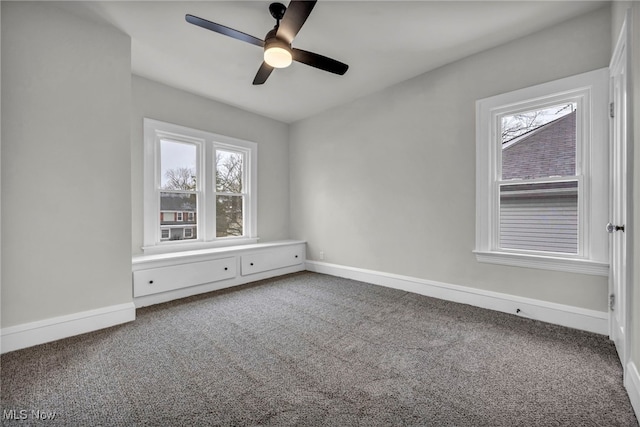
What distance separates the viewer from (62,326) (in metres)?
2.32

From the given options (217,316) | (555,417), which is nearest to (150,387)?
(217,316)

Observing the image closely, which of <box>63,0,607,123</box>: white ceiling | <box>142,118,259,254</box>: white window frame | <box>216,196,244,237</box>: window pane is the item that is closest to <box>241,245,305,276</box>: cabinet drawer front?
<box>142,118,259,254</box>: white window frame

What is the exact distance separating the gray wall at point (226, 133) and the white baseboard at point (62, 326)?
3.23 feet

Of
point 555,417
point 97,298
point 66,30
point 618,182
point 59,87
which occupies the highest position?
point 66,30

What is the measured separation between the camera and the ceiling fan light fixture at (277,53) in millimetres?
2143

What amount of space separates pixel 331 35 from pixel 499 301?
307cm

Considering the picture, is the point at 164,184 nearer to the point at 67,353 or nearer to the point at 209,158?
the point at 209,158

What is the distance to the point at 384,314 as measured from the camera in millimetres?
2822

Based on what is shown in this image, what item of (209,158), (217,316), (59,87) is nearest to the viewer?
(59,87)

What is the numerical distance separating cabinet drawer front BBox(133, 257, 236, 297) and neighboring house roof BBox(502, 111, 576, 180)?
3.44 metres

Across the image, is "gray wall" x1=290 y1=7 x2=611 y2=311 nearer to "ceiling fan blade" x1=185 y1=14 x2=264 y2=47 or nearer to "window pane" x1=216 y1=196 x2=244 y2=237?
"window pane" x1=216 y1=196 x2=244 y2=237

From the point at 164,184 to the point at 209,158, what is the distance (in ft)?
2.39

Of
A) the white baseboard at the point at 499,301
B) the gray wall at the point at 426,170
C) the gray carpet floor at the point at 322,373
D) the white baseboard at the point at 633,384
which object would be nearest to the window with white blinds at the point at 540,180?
the gray wall at the point at 426,170
